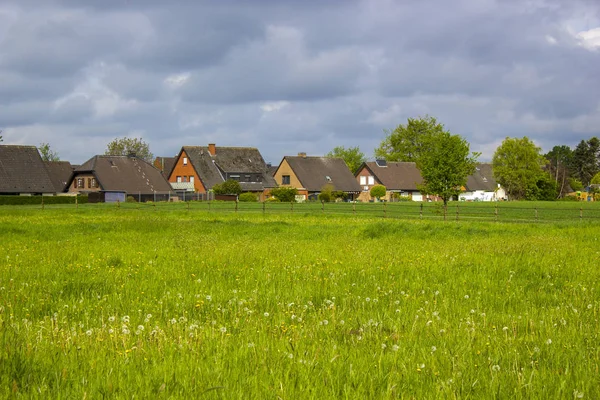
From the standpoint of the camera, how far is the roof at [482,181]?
460 ft

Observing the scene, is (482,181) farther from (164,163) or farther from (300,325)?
(300,325)

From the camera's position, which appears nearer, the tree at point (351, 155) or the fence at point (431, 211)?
the fence at point (431, 211)

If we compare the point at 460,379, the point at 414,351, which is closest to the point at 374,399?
the point at 460,379

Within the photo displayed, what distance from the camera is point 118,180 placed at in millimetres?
97875

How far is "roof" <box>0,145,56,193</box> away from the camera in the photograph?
89.0m

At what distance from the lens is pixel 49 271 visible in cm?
1395

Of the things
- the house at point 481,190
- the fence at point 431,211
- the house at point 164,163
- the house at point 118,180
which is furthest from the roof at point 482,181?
the fence at point 431,211

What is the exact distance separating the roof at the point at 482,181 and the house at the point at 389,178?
61.6 feet

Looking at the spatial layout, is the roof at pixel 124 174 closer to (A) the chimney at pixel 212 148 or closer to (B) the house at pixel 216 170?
(B) the house at pixel 216 170

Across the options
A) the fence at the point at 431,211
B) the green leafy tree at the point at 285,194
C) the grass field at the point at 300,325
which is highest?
the green leafy tree at the point at 285,194

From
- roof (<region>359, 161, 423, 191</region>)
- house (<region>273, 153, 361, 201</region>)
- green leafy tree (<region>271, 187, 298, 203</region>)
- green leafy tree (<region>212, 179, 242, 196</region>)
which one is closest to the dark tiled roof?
green leafy tree (<region>212, 179, 242, 196</region>)

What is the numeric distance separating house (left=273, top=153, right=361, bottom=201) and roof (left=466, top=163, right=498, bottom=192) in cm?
3394

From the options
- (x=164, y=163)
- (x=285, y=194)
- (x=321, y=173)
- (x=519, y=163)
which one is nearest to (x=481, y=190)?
(x=519, y=163)

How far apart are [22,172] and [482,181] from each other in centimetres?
9882
